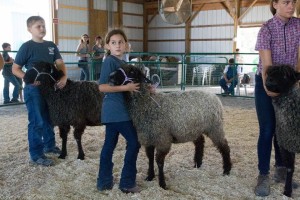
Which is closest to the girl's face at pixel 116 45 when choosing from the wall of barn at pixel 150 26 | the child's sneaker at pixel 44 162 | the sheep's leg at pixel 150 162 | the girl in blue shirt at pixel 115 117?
the girl in blue shirt at pixel 115 117

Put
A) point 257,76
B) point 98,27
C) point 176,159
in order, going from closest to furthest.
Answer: point 257,76
point 176,159
point 98,27

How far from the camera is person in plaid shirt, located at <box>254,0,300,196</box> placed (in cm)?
336

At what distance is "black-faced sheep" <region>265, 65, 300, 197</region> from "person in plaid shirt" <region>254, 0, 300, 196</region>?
10 centimetres

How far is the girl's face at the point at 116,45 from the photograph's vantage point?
11.3 feet

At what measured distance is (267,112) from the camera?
11.6ft

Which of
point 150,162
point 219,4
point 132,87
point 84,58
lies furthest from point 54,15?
point 132,87

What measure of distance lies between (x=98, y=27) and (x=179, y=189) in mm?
19203

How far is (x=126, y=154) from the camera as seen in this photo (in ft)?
11.8

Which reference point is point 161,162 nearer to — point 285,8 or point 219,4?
point 285,8

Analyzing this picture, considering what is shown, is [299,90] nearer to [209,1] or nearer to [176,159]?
[176,159]

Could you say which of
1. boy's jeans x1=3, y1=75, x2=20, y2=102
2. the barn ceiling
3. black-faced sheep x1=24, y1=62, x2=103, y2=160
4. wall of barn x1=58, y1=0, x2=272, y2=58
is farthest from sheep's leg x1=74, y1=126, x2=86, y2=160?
the barn ceiling

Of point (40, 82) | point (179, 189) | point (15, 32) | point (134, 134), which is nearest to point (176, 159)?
Answer: point (179, 189)

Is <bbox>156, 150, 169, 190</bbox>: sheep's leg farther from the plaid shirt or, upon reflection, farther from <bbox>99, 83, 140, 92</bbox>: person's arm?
the plaid shirt

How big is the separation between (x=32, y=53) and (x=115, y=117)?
5.61 ft
